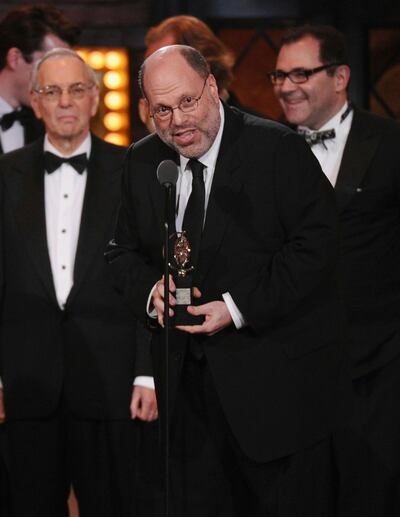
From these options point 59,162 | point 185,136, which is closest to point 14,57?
point 59,162

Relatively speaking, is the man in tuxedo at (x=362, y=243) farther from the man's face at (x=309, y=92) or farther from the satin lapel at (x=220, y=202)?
the satin lapel at (x=220, y=202)

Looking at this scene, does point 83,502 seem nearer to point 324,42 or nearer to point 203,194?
point 203,194

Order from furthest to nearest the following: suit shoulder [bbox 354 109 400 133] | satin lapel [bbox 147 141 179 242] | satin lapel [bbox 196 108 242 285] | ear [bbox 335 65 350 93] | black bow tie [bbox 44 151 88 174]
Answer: ear [bbox 335 65 350 93] < suit shoulder [bbox 354 109 400 133] < black bow tie [bbox 44 151 88 174] < satin lapel [bbox 147 141 179 242] < satin lapel [bbox 196 108 242 285]

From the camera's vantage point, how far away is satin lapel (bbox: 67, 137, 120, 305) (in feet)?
12.0

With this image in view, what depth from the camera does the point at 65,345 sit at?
3695mm

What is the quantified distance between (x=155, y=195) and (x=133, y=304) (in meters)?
0.30

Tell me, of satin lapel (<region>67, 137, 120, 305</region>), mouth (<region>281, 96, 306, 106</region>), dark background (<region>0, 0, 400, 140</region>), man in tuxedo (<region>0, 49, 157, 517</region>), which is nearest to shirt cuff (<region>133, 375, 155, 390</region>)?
man in tuxedo (<region>0, 49, 157, 517</region>)

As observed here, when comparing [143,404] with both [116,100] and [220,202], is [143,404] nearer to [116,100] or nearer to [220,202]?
[220,202]

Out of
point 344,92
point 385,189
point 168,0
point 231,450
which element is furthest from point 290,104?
point 168,0

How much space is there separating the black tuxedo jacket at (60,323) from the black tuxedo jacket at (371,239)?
2.52ft

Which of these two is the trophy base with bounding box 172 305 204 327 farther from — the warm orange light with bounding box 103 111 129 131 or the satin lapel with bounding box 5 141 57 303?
the warm orange light with bounding box 103 111 129 131

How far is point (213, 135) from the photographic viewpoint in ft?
9.77

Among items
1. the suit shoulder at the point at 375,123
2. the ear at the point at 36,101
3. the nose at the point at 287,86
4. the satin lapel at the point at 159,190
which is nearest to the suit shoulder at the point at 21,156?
the ear at the point at 36,101

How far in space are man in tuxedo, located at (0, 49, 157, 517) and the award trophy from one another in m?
0.78
